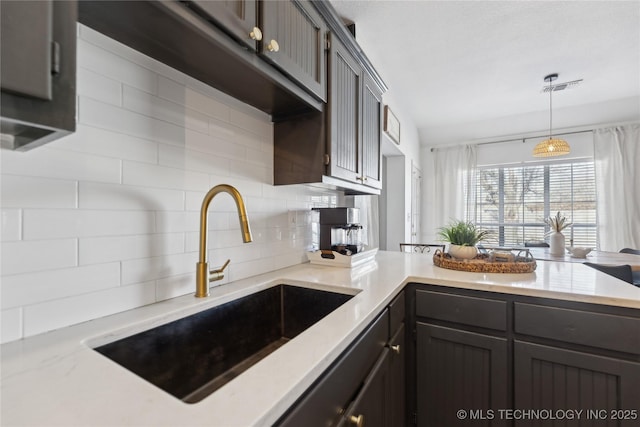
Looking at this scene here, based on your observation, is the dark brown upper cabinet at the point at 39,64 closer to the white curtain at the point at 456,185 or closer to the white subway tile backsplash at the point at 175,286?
the white subway tile backsplash at the point at 175,286

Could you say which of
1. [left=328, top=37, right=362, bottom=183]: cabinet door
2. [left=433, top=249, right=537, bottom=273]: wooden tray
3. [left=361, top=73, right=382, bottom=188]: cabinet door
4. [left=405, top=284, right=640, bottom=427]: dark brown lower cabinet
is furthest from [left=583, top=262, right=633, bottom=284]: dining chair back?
[left=328, top=37, right=362, bottom=183]: cabinet door

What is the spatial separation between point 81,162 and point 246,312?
73 cm

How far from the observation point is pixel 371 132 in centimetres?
187

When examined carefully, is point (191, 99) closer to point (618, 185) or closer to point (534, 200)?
point (534, 200)

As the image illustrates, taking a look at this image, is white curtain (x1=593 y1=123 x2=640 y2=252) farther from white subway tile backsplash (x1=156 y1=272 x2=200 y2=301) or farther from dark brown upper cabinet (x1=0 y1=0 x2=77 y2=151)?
dark brown upper cabinet (x1=0 y1=0 x2=77 y2=151)

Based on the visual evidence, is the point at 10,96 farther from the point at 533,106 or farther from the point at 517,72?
the point at 533,106

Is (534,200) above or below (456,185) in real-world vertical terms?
below

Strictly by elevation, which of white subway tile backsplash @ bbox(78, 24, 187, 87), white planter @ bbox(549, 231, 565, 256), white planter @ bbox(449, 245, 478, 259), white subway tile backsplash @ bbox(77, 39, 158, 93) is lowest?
white planter @ bbox(549, 231, 565, 256)

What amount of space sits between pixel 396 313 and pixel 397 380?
1.00ft

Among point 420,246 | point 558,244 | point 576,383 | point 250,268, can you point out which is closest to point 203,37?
point 250,268

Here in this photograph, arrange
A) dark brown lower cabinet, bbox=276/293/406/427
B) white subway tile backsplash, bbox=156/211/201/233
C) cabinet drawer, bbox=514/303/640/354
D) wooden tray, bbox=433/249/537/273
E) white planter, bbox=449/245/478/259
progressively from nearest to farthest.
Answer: dark brown lower cabinet, bbox=276/293/406/427, white subway tile backsplash, bbox=156/211/201/233, cabinet drawer, bbox=514/303/640/354, wooden tray, bbox=433/249/537/273, white planter, bbox=449/245/478/259

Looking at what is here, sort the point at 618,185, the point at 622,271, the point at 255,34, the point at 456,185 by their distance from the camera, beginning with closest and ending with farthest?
the point at 255,34 < the point at 622,271 < the point at 618,185 < the point at 456,185

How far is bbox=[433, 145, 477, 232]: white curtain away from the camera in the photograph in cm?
470

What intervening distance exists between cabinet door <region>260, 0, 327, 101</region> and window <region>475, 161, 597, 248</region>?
172 inches
